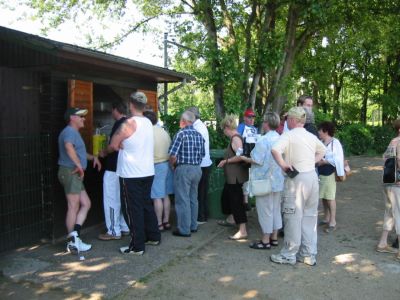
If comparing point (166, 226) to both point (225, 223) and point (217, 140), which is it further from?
point (217, 140)

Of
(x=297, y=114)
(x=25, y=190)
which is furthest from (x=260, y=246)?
(x=25, y=190)

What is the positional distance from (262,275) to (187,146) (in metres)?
1.94

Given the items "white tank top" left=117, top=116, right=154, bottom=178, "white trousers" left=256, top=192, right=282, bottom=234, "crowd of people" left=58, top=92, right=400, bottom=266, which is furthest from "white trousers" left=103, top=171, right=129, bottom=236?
"white trousers" left=256, top=192, right=282, bottom=234

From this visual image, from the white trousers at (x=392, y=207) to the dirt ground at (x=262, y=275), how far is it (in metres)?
0.42

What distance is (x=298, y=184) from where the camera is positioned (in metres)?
4.95

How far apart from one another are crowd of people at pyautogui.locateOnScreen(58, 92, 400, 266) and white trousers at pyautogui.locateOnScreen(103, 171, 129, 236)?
13 millimetres

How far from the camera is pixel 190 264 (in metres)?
5.17

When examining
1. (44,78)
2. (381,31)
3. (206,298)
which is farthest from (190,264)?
(381,31)

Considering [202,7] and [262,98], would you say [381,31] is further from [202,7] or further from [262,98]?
[202,7]

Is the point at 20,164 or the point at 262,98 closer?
the point at 20,164

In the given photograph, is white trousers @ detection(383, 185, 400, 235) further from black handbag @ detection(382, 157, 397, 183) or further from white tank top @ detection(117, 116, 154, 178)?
white tank top @ detection(117, 116, 154, 178)

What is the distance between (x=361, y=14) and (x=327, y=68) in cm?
1032

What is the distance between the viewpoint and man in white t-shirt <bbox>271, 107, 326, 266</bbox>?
4.95 metres

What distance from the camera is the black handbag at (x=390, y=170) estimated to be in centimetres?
538
